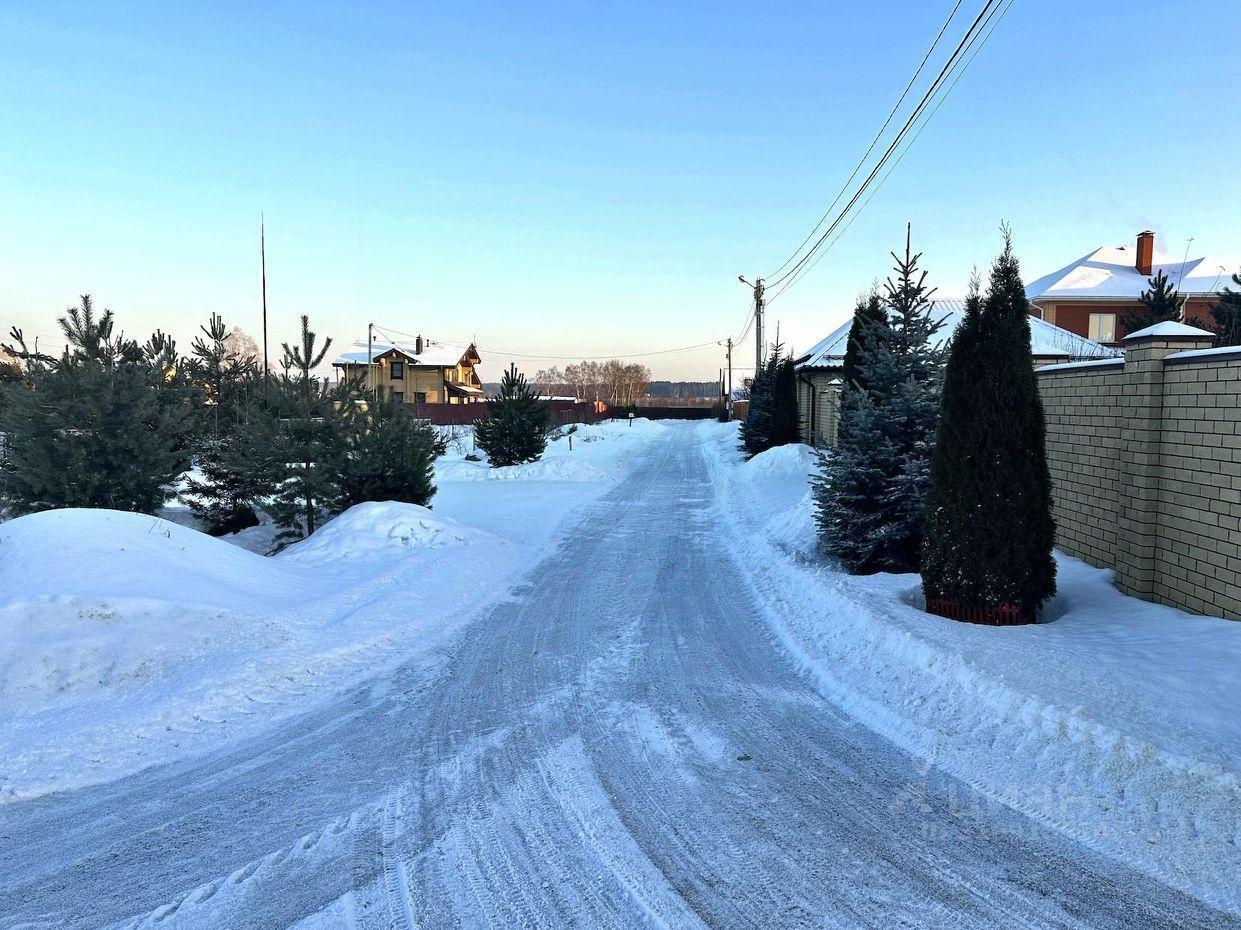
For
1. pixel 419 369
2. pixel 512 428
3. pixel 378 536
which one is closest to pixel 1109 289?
pixel 512 428

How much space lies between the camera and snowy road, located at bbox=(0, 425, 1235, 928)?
281 centimetres

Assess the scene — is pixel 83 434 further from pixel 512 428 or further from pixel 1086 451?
pixel 1086 451

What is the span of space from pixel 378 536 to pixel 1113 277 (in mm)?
41574

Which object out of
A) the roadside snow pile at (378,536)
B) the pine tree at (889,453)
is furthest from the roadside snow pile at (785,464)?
the roadside snow pile at (378,536)

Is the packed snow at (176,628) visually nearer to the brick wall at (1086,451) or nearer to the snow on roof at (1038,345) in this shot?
the brick wall at (1086,451)

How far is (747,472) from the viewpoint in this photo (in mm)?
20266

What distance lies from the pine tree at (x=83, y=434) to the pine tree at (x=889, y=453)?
32.2ft

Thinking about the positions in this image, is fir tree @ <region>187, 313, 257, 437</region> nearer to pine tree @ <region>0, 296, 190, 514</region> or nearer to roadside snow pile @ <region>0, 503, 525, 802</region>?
pine tree @ <region>0, 296, 190, 514</region>

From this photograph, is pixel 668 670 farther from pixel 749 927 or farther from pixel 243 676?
pixel 243 676

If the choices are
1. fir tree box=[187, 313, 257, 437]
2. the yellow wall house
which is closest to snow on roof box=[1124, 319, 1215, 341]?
fir tree box=[187, 313, 257, 437]

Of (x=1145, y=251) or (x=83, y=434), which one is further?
(x=1145, y=251)

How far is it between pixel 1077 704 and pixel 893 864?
1848 mm

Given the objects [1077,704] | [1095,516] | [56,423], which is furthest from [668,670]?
[56,423]

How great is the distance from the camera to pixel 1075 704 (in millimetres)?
4086
